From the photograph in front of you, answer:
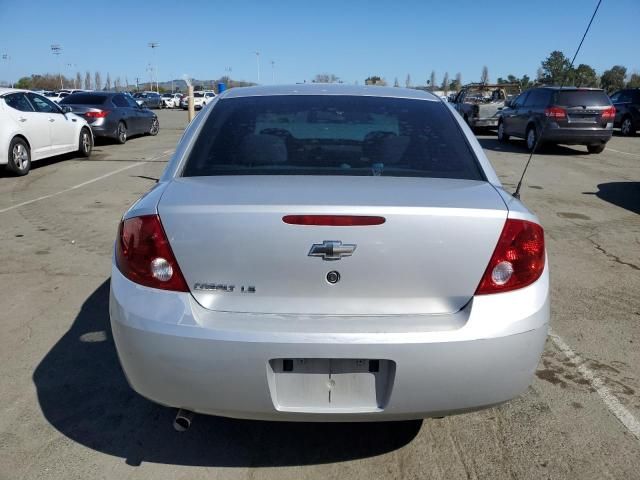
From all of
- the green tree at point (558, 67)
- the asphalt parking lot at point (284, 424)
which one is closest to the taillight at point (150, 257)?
the asphalt parking lot at point (284, 424)

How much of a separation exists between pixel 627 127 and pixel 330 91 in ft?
67.9

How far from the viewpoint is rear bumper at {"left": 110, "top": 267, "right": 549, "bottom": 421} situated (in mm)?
2080

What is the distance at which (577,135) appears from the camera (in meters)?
13.5

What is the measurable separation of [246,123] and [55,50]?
101 metres

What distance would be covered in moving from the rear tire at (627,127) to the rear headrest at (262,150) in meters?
21.0

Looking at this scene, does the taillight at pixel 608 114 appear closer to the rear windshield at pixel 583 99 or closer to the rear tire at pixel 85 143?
the rear windshield at pixel 583 99

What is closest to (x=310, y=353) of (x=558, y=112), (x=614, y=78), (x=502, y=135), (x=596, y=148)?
(x=558, y=112)

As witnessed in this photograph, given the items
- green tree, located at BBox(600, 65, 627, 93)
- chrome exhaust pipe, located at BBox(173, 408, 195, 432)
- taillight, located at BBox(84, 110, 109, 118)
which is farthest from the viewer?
green tree, located at BBox(600, 65, 627, 93)

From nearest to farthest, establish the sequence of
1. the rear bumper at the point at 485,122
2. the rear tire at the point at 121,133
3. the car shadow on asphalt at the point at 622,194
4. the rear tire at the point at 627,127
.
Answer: the car shadow on asphalt at the point at 622,194
the rear tire at the point at 121,133
the rear bumper at the point at 485,122
the rear tire at the point at 627,127

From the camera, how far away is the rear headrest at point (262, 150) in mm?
2768

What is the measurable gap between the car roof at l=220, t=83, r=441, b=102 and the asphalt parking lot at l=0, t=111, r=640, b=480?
1856 millimetres

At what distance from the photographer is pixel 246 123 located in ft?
10.0

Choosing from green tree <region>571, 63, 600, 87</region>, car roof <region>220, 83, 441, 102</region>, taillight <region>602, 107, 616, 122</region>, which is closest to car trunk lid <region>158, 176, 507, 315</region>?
car roof <region>220, 83, 441, 102</region>

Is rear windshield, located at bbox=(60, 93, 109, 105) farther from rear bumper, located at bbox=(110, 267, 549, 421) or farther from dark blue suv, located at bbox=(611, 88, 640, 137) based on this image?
dark blue suv, located at bbox=(611, 88, 640, 137)
